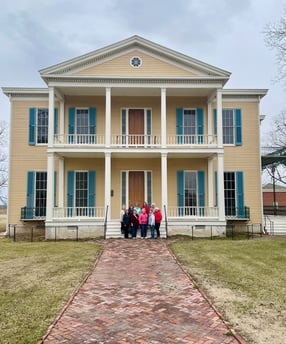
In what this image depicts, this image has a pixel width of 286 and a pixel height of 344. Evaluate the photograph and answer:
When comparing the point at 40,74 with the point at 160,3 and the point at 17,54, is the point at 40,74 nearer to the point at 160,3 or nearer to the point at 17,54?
the point at 160,3

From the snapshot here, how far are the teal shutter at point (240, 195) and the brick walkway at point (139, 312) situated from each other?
32.2 feet

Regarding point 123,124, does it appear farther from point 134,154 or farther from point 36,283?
point 36,283

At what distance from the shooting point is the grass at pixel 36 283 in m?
5.17

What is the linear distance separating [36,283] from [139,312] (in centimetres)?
295

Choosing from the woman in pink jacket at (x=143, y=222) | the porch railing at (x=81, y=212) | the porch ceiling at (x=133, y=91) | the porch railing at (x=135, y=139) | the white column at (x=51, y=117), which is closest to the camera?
the woman in pink jacket at (x=143, y=222)

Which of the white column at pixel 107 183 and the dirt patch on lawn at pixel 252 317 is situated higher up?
the white column at pixel 107 183

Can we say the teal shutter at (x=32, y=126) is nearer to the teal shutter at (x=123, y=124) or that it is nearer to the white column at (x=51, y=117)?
the white column at (x=51, y=117)

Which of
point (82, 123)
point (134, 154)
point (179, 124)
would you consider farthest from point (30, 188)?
point (179, 124)

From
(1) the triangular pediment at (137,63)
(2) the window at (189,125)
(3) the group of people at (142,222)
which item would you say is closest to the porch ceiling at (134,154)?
(2) the window at (189,125)

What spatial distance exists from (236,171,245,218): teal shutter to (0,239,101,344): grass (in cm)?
872

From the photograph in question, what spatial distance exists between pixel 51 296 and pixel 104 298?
103cm

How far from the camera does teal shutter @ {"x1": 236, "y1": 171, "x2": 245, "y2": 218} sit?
717 inches

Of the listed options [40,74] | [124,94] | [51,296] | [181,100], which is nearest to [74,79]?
[40,74]

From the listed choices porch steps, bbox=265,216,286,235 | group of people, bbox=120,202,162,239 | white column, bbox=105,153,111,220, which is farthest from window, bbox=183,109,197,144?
porch steps, bbox=265,216,286,235
